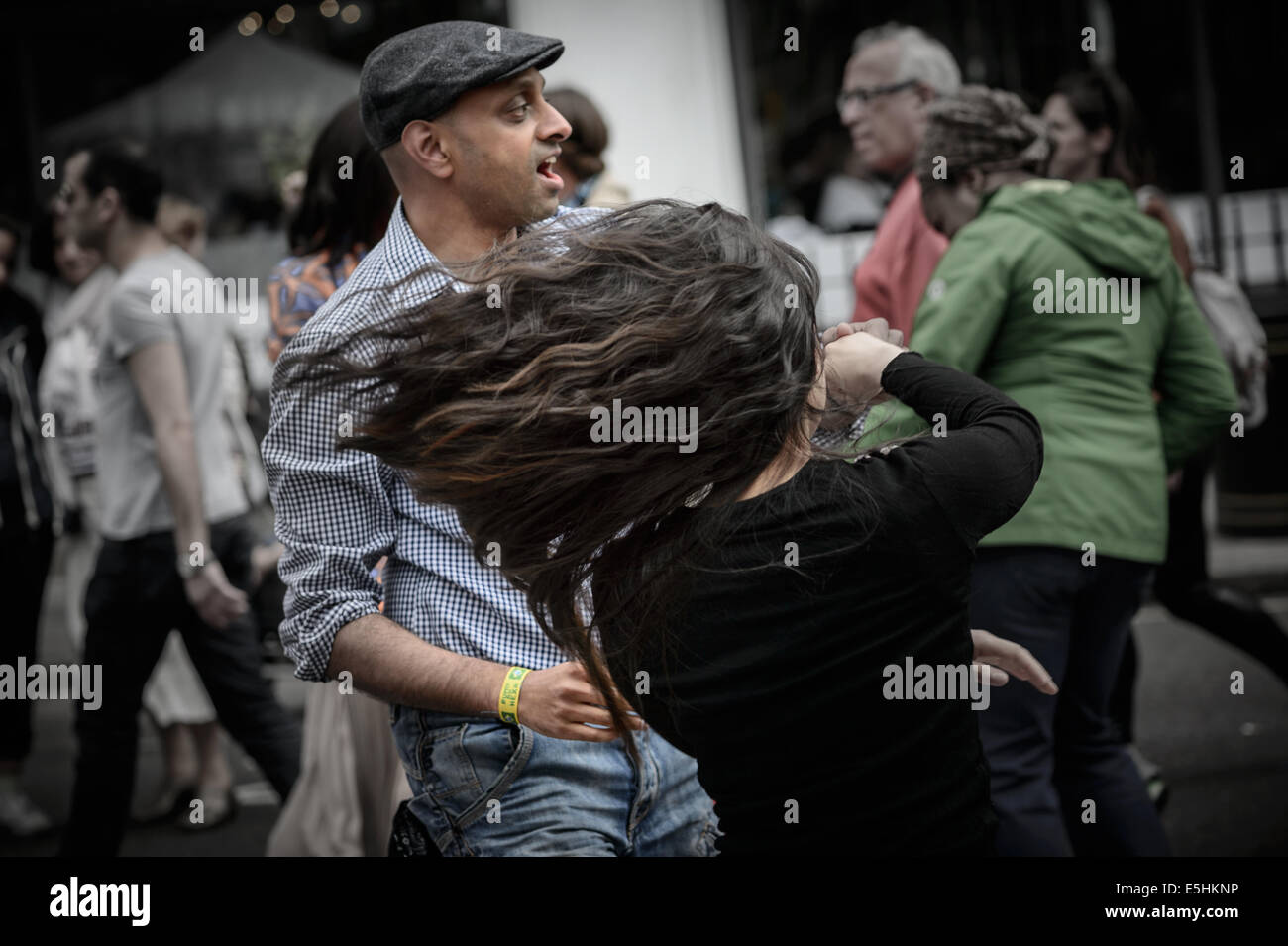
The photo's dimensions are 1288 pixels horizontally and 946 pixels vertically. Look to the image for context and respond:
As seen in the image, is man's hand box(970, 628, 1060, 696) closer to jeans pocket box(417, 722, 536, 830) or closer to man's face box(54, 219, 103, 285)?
jeans pocket box(417, 722, 536, 830)

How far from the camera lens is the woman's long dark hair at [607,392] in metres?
1.68

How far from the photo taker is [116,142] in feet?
13.7

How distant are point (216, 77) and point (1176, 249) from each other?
6.97 metres

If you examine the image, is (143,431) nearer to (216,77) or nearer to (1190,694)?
(1190,694)

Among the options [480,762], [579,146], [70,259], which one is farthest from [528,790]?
[70,259]

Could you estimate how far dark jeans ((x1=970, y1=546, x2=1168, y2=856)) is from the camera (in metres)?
3.12

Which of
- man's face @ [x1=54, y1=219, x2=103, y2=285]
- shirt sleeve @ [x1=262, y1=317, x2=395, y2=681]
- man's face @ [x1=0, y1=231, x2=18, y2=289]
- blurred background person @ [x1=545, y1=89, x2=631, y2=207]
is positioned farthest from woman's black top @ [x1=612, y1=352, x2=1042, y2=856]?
man's face @ [x1=54, y1=219, x2=103, y2=285]

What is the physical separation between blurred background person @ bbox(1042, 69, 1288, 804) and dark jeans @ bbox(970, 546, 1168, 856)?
1052mm

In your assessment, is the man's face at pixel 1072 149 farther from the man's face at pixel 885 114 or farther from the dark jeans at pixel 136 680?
the dark jeans at pixel 136 680

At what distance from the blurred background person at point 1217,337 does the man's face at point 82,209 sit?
9.31 ft

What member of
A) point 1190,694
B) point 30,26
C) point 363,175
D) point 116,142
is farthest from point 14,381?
point 1190,694

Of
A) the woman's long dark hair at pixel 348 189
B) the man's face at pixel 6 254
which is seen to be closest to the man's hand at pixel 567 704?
the woman's long dark hair at pixel 348 189

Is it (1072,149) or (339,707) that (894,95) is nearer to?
(1072,149)

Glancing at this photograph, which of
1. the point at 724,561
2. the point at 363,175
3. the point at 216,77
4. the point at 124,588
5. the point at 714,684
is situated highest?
the point at 216,77
